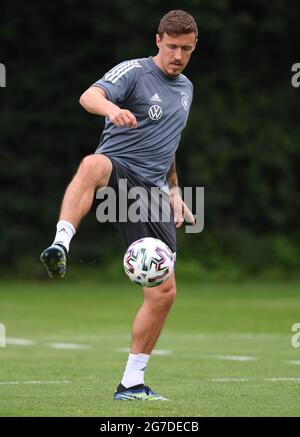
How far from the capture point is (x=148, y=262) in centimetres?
793

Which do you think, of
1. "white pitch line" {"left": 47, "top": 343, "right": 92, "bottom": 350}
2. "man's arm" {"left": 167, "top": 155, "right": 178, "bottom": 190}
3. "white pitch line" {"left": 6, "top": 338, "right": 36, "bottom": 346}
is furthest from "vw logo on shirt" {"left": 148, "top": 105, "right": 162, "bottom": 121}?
"white pitch line" {"left": 6, "top": 338, "right": 36, "bottom": 346}

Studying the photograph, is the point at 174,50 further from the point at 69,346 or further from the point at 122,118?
the point at 69,346

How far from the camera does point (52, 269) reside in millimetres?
7492

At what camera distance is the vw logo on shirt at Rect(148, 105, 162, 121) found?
8453 mm

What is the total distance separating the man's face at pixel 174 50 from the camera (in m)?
8.47

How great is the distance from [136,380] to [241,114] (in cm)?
2217

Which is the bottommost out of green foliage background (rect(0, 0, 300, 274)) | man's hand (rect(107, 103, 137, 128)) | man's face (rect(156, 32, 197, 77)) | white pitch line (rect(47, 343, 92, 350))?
man's hand (rect(107, 103, 137, 128))

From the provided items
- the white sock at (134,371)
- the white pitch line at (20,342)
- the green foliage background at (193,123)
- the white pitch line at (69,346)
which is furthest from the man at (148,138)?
the green foliage background at (193,123)

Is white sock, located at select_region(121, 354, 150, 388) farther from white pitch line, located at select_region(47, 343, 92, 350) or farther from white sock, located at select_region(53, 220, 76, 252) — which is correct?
white pitch line, located at select_region(47, 343, 92, 350)

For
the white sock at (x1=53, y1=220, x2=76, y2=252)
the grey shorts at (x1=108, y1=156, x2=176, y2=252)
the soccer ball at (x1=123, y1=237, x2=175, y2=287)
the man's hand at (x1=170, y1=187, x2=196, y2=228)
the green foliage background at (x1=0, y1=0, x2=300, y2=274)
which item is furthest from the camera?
the green foliage background at (x1=0, y1=0, x2=300, y2=274)

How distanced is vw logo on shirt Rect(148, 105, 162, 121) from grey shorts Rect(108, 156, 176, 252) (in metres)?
0.45
